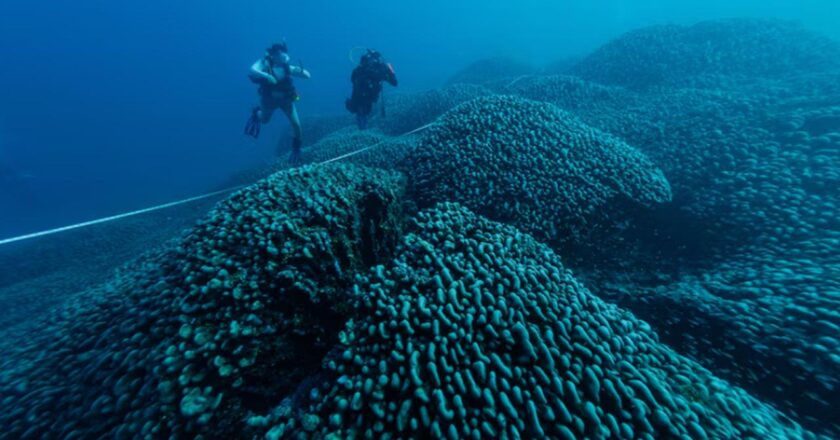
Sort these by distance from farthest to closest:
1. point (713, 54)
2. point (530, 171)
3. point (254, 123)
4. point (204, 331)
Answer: point (713, 54) < point (254, 123) < point (530, 171) < point (204, 331)

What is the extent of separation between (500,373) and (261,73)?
9.86 m

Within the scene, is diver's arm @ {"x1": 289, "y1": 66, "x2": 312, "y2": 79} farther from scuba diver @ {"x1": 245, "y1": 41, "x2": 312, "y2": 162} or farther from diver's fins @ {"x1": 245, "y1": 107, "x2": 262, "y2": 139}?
diver's fins @ {"x1": 245, "y1": 107, "x2": 262, "y2": 139}

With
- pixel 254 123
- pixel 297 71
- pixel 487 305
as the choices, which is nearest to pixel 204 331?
pixel 487 305

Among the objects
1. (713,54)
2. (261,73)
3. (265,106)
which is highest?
(261,73)

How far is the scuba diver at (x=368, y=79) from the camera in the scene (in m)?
10.2

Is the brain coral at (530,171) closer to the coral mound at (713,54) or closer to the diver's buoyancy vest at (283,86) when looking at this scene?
the diver's buoyancy vest at (283,86)

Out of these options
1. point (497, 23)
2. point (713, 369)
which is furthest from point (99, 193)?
point (497, 23)

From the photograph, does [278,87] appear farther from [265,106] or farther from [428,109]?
[428,109]

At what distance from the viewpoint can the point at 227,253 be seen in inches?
134

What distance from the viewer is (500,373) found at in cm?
247

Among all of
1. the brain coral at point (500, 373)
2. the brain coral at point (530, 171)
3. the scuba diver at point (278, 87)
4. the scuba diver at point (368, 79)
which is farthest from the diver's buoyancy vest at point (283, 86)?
the brain coral at point (500, 373)

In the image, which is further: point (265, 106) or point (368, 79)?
point (368, 79)

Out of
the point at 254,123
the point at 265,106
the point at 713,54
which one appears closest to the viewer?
the point at 254,123

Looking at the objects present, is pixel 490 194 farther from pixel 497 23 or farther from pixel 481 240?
pixel 497 23
